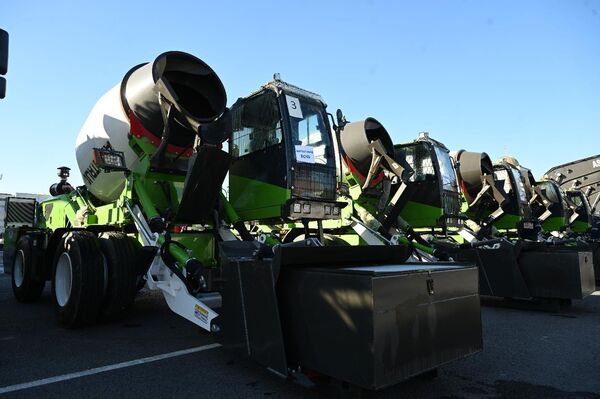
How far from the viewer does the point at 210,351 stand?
4.44m

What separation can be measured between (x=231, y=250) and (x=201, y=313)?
892 mm

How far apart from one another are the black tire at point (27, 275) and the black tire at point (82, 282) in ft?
7.17

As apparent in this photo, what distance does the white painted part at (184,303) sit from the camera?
3.89 m

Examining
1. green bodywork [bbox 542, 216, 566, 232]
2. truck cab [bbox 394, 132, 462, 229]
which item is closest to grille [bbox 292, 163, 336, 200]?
truck cab [bbox 394, 132, 462, 229]

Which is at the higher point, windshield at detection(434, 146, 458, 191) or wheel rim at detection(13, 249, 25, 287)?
windshield at detection(434, 146, 458, 191)

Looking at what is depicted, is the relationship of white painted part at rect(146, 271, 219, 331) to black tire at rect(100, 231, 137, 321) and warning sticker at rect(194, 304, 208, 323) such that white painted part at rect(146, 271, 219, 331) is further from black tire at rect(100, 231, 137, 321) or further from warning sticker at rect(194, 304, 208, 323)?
black tire at rect(100, 231, 137, 321)

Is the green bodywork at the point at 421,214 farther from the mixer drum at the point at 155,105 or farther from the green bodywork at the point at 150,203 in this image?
the mixer drum at the point at 155,105

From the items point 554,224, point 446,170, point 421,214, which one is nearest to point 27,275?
point 421,214

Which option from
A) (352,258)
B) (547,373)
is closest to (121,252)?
(352,258)

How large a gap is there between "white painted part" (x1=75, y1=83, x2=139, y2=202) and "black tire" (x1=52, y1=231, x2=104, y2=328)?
0.88 meters

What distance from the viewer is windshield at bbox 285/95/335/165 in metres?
6.38

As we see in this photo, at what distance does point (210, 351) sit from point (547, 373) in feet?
10.3

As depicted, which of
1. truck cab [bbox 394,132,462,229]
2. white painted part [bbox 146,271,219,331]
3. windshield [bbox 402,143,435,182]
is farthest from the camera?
windshield [bbox 402,143,435,182]

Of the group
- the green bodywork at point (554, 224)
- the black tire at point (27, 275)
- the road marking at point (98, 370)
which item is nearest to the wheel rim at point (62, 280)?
the black tire at point (27, 275)
